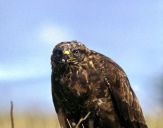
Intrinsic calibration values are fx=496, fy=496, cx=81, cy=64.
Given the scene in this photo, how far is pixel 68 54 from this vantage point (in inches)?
212

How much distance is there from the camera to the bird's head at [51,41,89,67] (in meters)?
5.37

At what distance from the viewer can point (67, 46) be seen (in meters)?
5.48

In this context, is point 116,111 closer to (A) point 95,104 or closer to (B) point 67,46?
(A) point 95,104

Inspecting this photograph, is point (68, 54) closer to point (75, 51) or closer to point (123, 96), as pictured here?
point (75, 51)

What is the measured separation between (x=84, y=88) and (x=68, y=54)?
41 cm

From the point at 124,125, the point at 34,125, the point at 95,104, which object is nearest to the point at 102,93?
the point at 95,104

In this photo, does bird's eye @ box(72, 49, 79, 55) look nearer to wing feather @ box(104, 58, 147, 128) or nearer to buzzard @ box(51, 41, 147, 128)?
buzzard @ box(51, 41, 147, 128)

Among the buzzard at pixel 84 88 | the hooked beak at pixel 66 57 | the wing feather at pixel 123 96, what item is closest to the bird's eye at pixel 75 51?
the buzzard at pixel 84 88

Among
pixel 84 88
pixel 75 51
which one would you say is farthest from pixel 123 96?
pixel 75 51

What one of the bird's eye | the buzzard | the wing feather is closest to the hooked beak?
the buzzard

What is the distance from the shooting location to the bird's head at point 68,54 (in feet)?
17.6

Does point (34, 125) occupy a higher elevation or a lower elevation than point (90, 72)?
lower

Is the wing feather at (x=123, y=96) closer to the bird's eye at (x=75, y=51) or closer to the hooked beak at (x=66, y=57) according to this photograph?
the bird's eye at (x=75, y=51)

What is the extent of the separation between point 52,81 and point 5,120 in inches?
29.8
